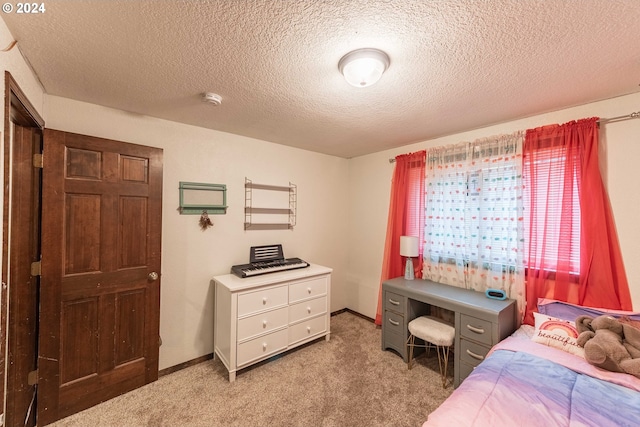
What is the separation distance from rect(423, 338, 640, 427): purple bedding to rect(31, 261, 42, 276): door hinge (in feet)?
8.51

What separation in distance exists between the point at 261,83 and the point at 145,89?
853 mm

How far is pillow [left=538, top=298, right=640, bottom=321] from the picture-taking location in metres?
1.70

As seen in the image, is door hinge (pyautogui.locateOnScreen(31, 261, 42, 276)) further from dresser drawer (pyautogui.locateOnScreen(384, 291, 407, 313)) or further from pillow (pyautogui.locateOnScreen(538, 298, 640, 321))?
pillow (pyautogui.locateOnScreen(538, 298, 640, 321))

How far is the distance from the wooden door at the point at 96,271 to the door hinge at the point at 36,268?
4 centimetres

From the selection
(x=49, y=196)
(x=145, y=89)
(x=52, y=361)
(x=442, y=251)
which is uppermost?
(x=145, y=89)

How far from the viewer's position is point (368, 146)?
3.22 m

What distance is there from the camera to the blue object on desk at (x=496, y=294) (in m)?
2.20

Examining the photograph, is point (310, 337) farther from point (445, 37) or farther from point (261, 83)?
point (445, 37)

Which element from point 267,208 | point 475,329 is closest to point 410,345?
point 475,329

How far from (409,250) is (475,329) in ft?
3.17

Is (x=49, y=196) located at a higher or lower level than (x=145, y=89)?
lower

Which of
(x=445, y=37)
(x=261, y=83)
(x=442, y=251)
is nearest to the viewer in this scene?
(x=445, y=37)

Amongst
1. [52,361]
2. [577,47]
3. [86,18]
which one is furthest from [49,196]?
[577,47]

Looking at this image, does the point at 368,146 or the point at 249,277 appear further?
the point at 368,146
